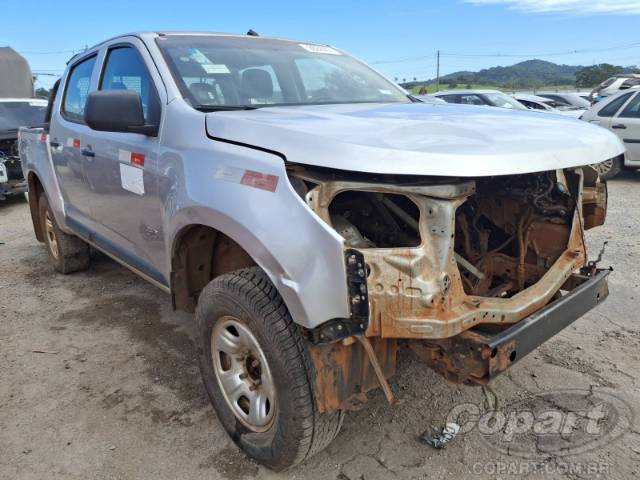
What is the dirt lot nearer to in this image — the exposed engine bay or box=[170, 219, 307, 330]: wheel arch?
box=[170, 219, 307, 330]: wheel arch

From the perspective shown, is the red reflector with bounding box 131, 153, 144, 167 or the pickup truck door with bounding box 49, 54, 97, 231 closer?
the red reflector with bounding box 131, 153, 144, 167

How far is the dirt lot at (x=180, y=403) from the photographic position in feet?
7.86

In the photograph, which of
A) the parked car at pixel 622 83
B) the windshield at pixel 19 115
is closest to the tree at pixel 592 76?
the parked car at pixel 622 83

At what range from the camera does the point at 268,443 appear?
7.56 ft

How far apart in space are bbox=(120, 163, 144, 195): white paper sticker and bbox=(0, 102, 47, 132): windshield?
7185 millimetres

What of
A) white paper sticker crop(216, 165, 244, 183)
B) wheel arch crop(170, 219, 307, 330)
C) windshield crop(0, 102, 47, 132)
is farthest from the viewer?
windshield crop(0, 102, 47, 132)

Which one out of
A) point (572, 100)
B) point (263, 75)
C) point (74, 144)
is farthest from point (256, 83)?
point (572, 100)

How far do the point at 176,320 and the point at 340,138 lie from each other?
8.35 feet

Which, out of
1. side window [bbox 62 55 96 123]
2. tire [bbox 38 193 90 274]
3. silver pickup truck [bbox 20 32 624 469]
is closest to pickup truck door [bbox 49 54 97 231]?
side window [bbox 62 55 96 123]

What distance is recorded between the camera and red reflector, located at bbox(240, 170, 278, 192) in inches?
79.6

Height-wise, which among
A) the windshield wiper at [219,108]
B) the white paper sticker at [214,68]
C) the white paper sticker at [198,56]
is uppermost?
the white paper sticker at [198,56]

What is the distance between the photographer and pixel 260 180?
207 centimetres

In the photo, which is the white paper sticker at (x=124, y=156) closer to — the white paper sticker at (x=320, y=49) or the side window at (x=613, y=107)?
the white paper sticker at (x=320, y=49)

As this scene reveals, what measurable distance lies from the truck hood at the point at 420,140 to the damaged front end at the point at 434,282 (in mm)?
127
